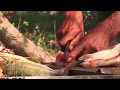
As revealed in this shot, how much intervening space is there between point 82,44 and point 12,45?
150 centimetres

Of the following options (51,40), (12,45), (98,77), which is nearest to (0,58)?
(98,77)

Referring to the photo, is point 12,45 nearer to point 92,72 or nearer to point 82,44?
point 82,44

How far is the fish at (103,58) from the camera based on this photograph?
6.66 ft

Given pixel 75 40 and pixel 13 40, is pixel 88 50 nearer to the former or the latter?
pixel 75 40

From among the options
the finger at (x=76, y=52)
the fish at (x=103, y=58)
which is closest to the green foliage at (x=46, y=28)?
the finger at (x=76, y=52)

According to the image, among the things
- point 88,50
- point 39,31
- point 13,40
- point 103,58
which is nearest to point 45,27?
point 39,31

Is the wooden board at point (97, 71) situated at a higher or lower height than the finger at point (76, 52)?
lower

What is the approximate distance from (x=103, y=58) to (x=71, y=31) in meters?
0.47

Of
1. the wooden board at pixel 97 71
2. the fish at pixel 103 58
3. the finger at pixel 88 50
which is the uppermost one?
the finger at pixel 88 50

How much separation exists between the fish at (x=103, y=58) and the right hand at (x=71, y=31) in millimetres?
221

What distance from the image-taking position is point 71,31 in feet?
7.91

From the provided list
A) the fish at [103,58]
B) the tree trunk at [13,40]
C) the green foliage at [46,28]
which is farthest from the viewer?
the green foliage at [46,28]

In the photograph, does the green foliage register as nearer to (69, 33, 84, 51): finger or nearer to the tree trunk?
the tree trunk

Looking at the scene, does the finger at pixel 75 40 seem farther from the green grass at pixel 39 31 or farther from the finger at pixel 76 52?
the green grass at pixel 39 31
